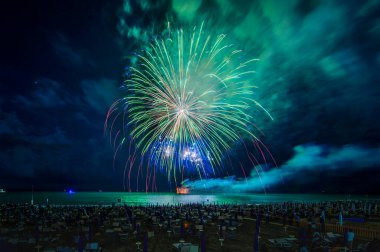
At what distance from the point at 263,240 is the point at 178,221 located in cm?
840

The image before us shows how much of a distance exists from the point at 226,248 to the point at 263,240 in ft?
10.2

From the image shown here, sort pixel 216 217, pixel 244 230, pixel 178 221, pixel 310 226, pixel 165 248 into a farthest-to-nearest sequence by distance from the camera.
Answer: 1. pixel 216 217
2. pixel 178 221
3. pixel 244 230
4. pixel 310 226
5. pixel 165 248

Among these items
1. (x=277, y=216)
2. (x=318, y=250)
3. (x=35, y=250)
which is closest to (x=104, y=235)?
(x=35, y=250)

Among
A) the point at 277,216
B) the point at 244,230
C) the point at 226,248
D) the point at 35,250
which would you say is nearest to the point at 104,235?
the point at 35,250

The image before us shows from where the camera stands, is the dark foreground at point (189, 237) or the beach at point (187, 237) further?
the beach at point (187, 237)

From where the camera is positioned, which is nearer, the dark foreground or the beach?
the dark foreground

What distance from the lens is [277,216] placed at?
1110 inches

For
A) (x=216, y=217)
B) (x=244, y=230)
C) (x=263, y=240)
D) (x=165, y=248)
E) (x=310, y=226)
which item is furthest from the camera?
(x=216, y=217)

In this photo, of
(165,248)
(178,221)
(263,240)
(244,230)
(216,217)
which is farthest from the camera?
(216,217)

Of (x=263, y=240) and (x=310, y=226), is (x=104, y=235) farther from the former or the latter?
(x=310, y=226)

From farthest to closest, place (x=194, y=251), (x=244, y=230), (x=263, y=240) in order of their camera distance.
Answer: (x=244, y=230) < (x=263, y=240) < (x=194, y=251)

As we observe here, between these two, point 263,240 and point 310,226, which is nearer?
point 263,240

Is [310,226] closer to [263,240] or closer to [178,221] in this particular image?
[263,240]

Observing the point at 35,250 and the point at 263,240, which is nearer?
the point at 35,250
